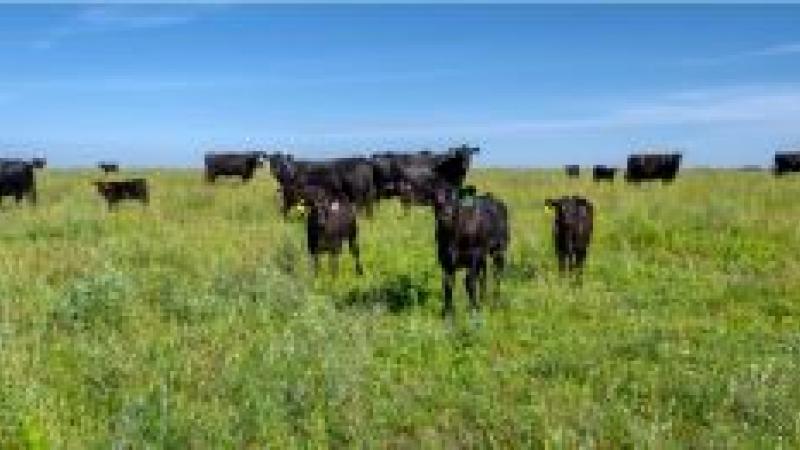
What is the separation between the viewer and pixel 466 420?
10.4m

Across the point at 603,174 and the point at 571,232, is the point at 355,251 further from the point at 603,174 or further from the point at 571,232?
the point at 603,174

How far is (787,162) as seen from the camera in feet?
182

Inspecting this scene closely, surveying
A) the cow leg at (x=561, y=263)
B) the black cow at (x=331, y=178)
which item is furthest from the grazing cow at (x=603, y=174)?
the cow leg at (x=561, y=263)

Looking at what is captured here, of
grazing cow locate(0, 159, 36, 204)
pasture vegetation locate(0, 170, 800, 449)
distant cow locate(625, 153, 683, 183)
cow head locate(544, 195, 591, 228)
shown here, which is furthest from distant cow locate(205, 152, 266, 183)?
cow head locate(544, 195, 591, 228)

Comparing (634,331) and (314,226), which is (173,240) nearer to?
(314,226)

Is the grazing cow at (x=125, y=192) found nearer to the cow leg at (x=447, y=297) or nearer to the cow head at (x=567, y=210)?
the cow head at (x=567, y=210)

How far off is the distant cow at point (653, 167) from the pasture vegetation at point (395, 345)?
2484 centimetres

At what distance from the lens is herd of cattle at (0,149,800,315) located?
1580cm

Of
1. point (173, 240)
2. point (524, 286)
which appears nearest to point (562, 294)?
point (524, 286)

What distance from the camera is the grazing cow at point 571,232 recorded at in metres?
18.6

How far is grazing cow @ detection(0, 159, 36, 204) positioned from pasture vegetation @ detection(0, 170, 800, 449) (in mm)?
12789

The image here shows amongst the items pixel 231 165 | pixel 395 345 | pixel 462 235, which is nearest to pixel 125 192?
pixel 231 165

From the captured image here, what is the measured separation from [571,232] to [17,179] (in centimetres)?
2129

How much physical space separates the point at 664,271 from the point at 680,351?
6.47 meters
